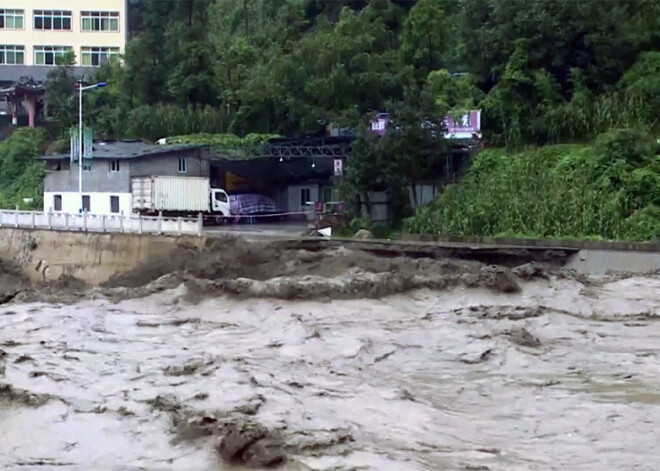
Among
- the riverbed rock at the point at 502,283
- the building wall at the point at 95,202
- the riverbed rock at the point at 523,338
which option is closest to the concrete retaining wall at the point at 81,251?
the building wall at the point at 95,202

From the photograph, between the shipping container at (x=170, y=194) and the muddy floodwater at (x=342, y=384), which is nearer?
the muddy floodwater at (x=342, y=384)

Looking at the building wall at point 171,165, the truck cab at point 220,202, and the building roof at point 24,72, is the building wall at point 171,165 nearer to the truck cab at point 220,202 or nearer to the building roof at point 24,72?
the truck cab at point 220,202

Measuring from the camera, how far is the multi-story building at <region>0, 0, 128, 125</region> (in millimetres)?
68375

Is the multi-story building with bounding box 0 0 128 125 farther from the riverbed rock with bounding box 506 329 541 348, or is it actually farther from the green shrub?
the riverbed rock with bounding box 506 329 541 348

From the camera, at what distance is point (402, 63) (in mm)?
47031

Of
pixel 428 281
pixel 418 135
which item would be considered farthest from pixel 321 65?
pixel 428 281

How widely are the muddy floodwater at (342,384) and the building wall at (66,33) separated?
4702 centimetres

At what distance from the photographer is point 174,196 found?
42.8m

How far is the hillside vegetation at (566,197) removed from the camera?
114ft

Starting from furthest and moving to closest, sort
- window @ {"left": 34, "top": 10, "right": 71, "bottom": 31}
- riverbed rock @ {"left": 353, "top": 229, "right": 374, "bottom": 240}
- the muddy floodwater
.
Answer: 1. window @ {"left": 34, "top": 10, "right": 71, "bottom": 31}
2. riverbed rock @ {"left": 353, "top": 229, "right": 374, "bottom": 240}
3. the muddy floodwater

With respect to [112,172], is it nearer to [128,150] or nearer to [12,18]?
[128,150]

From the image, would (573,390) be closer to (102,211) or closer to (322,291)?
(322,291)

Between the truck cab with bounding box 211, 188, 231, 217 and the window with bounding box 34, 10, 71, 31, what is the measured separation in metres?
29.6

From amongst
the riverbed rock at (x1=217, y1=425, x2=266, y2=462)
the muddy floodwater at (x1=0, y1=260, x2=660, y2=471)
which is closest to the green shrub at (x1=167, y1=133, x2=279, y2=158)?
the muddy floodwater at (x1=0, y1=260, x2=660, y2=471)
